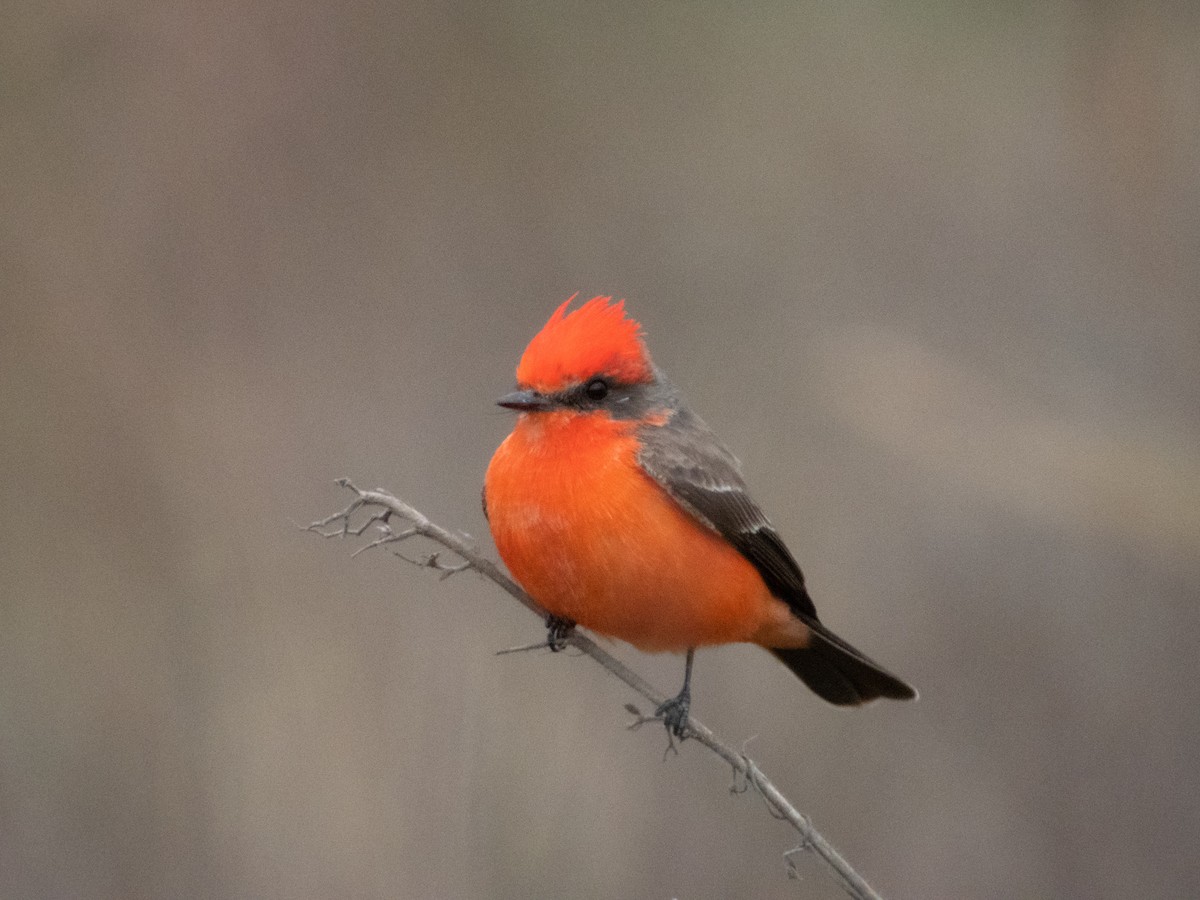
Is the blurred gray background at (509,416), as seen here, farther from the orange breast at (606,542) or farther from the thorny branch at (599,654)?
the thorny branch at (599,654)

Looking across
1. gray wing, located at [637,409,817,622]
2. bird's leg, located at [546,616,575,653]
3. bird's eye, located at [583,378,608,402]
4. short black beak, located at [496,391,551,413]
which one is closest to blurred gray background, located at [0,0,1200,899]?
bird's leg, located at [546,616,575,653]

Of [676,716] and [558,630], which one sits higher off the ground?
[558,630]

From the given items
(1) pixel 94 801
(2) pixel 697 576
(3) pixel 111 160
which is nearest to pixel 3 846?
(1) pixel 94 801

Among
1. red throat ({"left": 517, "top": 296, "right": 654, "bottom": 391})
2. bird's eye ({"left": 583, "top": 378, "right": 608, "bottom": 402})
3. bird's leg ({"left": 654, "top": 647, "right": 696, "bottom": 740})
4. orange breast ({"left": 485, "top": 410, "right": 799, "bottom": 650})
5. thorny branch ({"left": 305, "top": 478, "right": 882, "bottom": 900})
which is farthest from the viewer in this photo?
bird's eye ({"left": 583, "top": 378, "right": 608, "bottom": 402})

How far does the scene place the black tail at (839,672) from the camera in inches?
196

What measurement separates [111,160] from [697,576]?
9.52 ft

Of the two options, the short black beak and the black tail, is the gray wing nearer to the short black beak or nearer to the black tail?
the black tail

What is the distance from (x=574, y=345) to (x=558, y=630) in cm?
89

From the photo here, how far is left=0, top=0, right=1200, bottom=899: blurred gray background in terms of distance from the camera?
4461mm

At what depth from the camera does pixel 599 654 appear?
3.79 meters

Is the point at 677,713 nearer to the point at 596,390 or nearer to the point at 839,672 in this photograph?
the point at 839,672

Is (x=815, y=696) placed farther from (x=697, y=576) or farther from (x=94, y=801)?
(x=94, y=801)

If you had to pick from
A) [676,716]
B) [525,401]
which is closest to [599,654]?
[676,716]

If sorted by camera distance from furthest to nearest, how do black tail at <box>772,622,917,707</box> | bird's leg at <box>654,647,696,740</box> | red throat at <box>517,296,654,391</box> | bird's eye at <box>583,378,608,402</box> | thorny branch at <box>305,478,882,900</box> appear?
black tail at <box>772,622,917,707</box>
bird's eye at <box>583,378,608,402</box>
red throat at <box>517,296,654,391</box>
bird's leg at <box>654,647,696,740</box>
thorny branch at <box>305,478,882,900</box>
